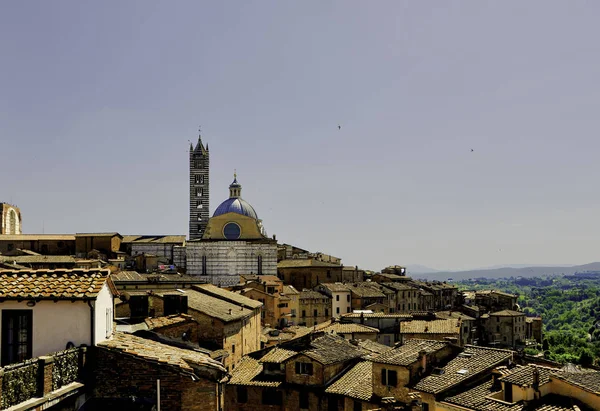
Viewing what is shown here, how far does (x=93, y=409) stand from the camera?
43.0ft

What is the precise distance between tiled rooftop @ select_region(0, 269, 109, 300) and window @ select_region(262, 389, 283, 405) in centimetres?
2069

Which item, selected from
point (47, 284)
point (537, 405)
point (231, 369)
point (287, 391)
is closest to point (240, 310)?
point (231, 369)

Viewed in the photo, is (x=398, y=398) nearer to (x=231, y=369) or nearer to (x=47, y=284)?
(x=231, y=369)

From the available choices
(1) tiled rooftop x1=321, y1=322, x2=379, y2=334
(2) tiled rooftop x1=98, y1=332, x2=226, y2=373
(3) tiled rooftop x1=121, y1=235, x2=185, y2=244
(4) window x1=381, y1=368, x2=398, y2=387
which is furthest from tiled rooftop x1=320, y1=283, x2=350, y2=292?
(2) tiled rooftop x1=98, y1=332, x2=226, y2=373

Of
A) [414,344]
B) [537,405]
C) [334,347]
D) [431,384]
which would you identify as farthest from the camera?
[334,347]

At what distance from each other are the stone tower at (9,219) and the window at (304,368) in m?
93.5

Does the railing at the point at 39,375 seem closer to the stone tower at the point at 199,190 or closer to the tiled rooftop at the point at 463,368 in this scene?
the tiled rooftop at the point at 463,368

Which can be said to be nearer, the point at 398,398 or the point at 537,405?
the point at 537,405

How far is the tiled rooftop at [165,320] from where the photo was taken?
24947 millimetres

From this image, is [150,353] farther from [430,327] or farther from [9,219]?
[9,219]

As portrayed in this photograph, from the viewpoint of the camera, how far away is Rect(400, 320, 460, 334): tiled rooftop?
1871 inches

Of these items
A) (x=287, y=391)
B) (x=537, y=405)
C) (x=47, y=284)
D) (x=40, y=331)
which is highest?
(x=47, y=284)

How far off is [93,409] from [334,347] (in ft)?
77.2

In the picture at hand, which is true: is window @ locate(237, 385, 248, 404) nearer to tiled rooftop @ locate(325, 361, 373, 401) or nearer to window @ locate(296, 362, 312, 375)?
window @ locate(296, 362, 312, 375)
